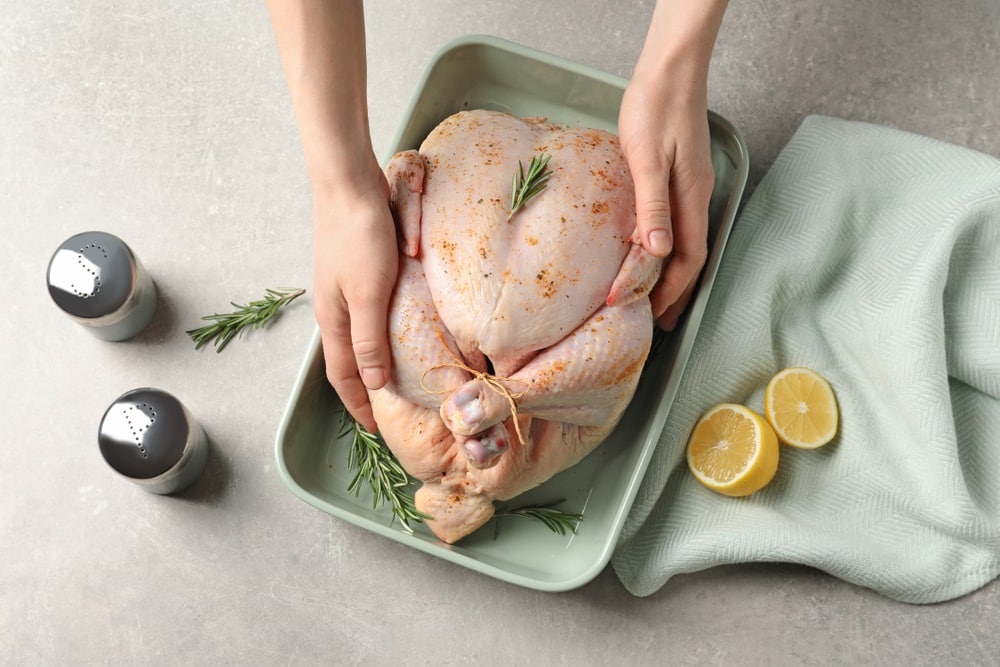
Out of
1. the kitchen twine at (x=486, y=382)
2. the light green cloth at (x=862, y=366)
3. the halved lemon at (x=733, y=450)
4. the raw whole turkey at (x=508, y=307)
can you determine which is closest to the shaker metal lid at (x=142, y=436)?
the raw whole turkey at (x=508, y=307)

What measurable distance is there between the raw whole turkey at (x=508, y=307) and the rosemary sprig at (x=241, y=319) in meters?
0.45

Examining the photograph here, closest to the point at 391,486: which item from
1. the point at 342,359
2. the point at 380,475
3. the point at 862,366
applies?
the point at 380,475

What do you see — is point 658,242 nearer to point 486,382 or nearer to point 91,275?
point 486,382

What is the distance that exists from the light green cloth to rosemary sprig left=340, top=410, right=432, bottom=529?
0.45m

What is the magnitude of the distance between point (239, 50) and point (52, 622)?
1333mm

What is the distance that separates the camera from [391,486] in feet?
5.74

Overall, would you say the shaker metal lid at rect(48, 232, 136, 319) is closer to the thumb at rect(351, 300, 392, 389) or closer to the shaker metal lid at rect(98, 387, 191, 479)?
the shaker metal lid at rect(98, 387, 191, 479)

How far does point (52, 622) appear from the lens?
1.92 metres

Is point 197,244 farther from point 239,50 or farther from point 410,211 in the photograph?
point 410,211

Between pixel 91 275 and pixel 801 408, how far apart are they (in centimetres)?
146

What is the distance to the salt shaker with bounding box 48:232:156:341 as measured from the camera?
5.95 ft

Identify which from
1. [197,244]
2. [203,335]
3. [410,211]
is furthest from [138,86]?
[410,211]

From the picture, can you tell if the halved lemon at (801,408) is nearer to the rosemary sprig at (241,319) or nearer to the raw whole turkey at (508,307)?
the raw whole turkey at (508,307)

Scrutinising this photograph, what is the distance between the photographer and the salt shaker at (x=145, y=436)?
A: 176 cm
